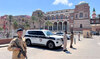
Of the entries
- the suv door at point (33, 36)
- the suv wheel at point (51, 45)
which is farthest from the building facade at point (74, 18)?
the suv wheel at point (51, 45)

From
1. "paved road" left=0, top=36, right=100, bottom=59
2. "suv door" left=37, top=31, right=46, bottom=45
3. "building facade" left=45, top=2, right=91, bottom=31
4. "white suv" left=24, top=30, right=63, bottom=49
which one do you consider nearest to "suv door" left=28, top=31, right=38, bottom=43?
"white suv" left=24, top=30, right=63, bottom=49

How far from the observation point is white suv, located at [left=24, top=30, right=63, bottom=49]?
8.60 meters

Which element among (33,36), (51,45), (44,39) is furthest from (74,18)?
(51,45)

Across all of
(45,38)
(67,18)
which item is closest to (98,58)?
(45,38)

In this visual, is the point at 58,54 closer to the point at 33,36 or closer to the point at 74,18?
the point at 33,36

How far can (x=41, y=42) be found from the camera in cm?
938

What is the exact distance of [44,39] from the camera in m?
9.14

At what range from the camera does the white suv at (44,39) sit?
8602mm

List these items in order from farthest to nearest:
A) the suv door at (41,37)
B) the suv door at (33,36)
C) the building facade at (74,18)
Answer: the building facade at (74,18) < the suv door at (33,36) < the suv door at (41,37)

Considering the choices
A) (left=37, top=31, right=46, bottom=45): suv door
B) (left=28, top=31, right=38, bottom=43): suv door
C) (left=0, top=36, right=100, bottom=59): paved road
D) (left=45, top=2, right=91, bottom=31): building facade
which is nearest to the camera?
(left=0, top=36, right=100, bottom=59): paved road

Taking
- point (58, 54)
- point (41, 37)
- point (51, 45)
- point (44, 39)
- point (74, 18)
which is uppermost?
point (74, 18)

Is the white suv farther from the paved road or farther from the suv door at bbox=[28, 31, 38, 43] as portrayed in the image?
the paved road

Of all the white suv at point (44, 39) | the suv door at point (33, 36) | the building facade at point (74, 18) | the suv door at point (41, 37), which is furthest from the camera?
the building facade at point (74, 18)

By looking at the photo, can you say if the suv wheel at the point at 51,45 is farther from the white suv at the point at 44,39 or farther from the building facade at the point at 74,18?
the building facade at the point at 74,18
